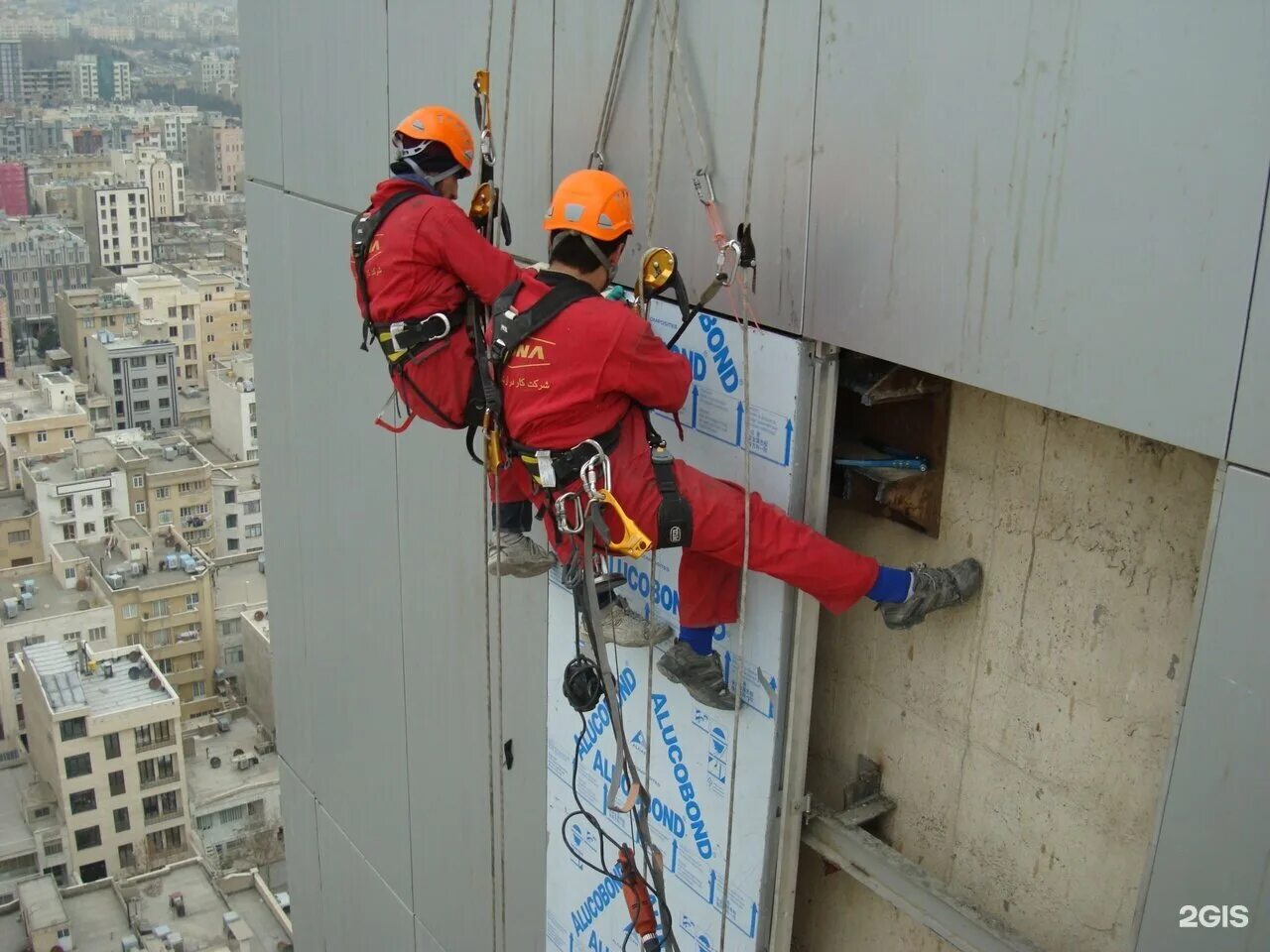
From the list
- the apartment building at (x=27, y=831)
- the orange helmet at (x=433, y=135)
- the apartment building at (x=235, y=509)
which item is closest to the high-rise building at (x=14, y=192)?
the apartment building at (x=235, y=509)

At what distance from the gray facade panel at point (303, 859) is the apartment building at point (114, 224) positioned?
6297 centimetres

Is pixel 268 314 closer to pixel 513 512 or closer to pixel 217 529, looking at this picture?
pixel 513 512

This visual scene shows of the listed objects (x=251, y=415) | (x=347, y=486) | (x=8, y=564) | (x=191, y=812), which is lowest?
(x=191, y=812)

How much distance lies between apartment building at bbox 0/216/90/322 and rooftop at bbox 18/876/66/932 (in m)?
39.4

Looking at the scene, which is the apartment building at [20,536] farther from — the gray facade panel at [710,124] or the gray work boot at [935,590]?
the gray work boot at [935,590]

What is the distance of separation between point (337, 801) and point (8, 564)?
37017 mm

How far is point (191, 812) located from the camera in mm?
31219

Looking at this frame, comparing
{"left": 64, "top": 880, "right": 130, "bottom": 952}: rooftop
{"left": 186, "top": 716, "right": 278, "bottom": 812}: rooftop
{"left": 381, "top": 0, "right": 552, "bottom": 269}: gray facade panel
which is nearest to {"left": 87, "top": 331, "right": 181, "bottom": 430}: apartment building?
{"left": 186, "top": 716, "right": 278, "bottom": 812}: rooftop

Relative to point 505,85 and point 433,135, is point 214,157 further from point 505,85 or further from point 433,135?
point 433,135

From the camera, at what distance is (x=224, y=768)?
109 feet

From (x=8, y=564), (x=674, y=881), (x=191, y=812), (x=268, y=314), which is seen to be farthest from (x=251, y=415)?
(x=674, y=881)

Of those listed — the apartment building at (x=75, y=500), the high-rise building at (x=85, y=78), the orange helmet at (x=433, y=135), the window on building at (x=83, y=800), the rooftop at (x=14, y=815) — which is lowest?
the rooftop at (x=14, y=815)

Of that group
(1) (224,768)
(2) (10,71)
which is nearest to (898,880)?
(1) (224,768)

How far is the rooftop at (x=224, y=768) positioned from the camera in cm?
3195
